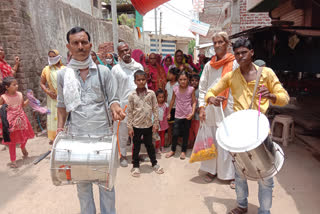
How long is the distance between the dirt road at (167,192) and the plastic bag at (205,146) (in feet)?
1.35

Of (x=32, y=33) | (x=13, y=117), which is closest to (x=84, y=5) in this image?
(x=32, y=33)

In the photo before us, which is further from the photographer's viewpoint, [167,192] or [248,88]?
[167,192]

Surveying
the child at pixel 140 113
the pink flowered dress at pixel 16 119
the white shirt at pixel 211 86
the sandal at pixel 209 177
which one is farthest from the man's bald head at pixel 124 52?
the sandal at pixel 209 177

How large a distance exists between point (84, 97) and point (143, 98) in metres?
1.56

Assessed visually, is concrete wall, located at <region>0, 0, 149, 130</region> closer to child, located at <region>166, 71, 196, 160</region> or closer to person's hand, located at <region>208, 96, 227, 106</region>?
child, located at <region>166, 71, 196, 160</region>

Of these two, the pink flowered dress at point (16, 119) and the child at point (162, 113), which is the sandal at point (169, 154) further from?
the pink flowered dress at point (16, 119)

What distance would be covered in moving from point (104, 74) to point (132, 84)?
5.68 feet

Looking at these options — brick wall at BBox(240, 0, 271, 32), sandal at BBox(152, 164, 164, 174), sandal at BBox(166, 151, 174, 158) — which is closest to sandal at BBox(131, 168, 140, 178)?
sandal at BBox(152, 164, 164, 174)

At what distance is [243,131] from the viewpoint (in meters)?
1.90

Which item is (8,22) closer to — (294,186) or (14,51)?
(14,51)

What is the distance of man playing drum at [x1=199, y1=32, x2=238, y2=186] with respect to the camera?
303cm

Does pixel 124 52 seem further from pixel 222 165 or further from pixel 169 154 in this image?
pixel 222 165

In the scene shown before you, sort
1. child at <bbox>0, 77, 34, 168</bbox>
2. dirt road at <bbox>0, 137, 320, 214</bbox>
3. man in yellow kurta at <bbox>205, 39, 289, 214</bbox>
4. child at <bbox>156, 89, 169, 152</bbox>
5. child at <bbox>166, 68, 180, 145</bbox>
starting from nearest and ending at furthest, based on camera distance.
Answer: man in yellow kurta at <bbox>205, 39, 289, 214</bbox> → dirt road at <bbox>0, 137, 320, 214</bbox> → child at <bbox>0, 77, 34, 168</bbox> → child at <bbox>156, 89, 169, 152</bbox> → child at <bbox>166, 68, 180, 145</bbox>

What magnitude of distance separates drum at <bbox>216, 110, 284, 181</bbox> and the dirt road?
92cm
